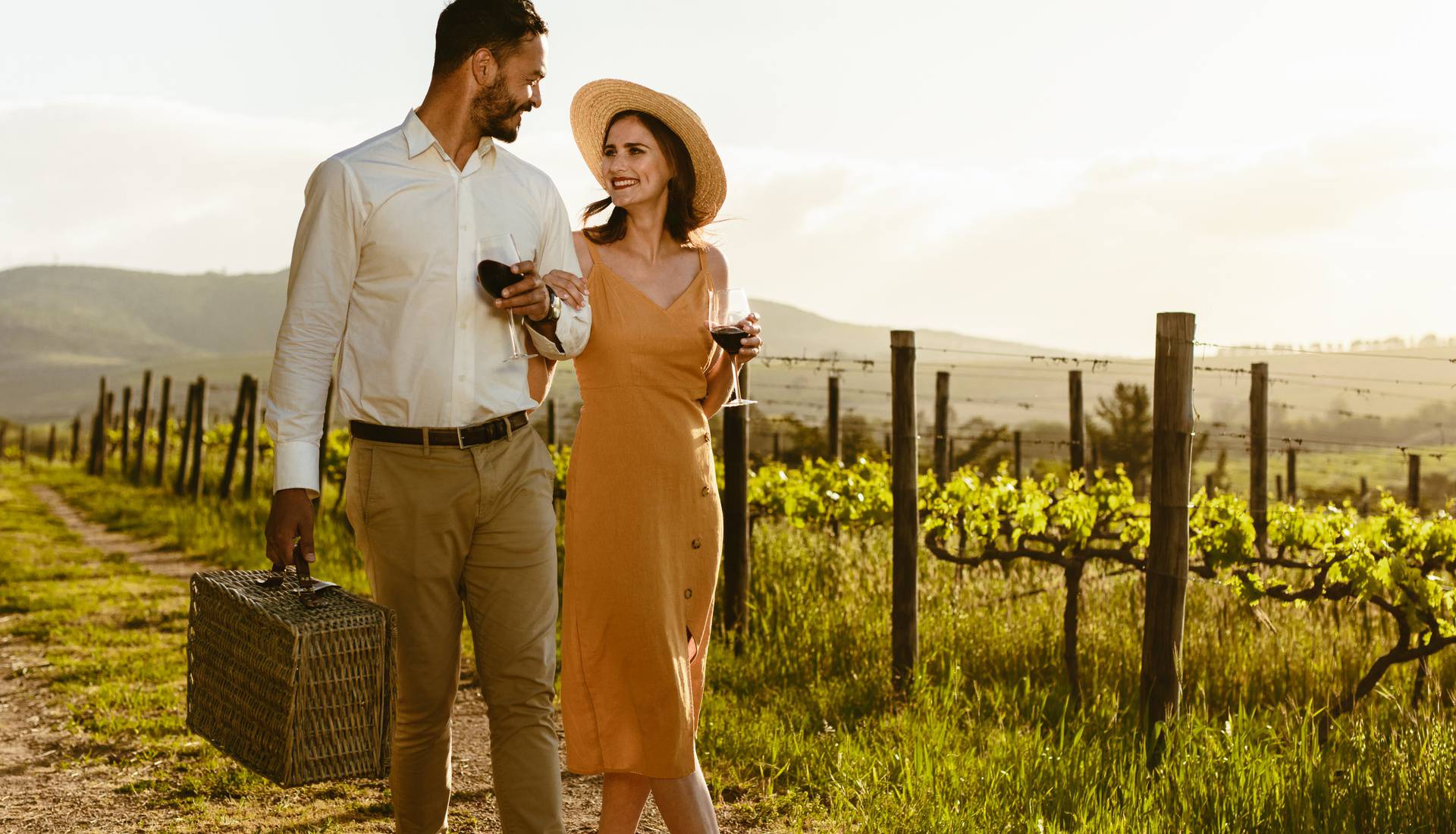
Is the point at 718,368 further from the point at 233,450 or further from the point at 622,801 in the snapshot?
the point at 233,450

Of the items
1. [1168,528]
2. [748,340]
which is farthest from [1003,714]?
[748,340]

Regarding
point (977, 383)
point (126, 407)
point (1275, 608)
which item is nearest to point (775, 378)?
point (977, 383)

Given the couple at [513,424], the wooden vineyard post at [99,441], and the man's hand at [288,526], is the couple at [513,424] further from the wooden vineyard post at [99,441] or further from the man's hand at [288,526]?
the wooden vineyard post at [99,441]

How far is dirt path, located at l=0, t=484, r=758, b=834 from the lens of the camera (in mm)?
3832

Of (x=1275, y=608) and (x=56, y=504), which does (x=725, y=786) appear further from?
(x=56, y=504)

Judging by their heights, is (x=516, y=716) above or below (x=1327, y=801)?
above

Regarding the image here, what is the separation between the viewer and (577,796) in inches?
164

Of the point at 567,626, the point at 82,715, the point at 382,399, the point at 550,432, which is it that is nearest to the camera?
the point at 382,399

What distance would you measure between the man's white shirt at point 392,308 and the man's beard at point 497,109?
9 cm

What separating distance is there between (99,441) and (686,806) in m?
25.9

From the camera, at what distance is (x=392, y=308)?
2705 millimetres

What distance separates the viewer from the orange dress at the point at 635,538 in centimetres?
295

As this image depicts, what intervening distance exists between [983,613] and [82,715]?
410cm

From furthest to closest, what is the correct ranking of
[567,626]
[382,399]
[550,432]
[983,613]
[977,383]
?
[977,383]
[550,432]
[983,613]
[567,626]
[382,399]
